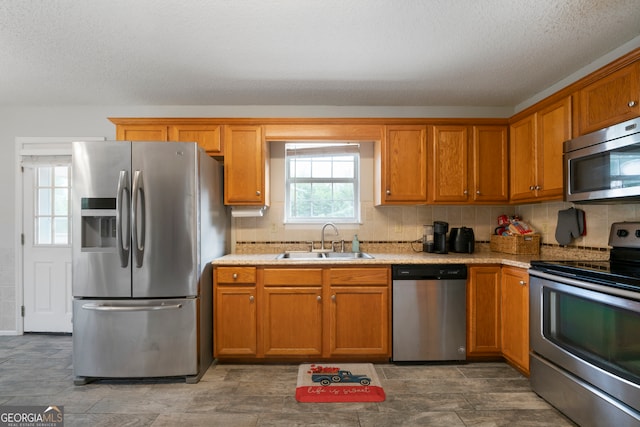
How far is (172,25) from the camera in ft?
6.54

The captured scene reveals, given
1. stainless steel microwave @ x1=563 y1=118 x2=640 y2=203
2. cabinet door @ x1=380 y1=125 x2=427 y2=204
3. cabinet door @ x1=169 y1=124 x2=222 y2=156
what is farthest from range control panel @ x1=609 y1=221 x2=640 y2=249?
cabinet door @ x1=169 y1=124 x2=222 y2=156

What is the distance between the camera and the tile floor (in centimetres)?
199

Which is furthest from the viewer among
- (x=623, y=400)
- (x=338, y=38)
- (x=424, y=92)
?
(x=424, y=92)

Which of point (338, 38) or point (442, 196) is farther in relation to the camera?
point (442, 196)

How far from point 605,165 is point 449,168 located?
1.22 m

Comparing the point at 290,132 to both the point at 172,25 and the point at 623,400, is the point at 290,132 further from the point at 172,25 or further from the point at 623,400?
the point at 623,400

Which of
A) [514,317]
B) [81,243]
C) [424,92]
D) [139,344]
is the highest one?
[424,92]

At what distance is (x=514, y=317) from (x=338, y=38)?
96.8 inches

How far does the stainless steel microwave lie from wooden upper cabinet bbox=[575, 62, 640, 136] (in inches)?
4.0

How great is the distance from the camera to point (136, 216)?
2.35 meters

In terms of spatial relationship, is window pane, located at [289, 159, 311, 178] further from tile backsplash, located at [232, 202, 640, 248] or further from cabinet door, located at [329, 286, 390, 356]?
cabinet door, located at [329, 286, 390, 356]

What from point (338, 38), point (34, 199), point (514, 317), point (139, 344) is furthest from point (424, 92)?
point (34, 199)

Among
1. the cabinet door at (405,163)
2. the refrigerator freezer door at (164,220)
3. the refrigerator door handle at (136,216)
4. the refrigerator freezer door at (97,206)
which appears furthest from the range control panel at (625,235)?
the refrigerator freezer door at (97,206)

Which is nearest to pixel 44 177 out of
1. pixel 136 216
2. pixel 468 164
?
pixel 136 216
